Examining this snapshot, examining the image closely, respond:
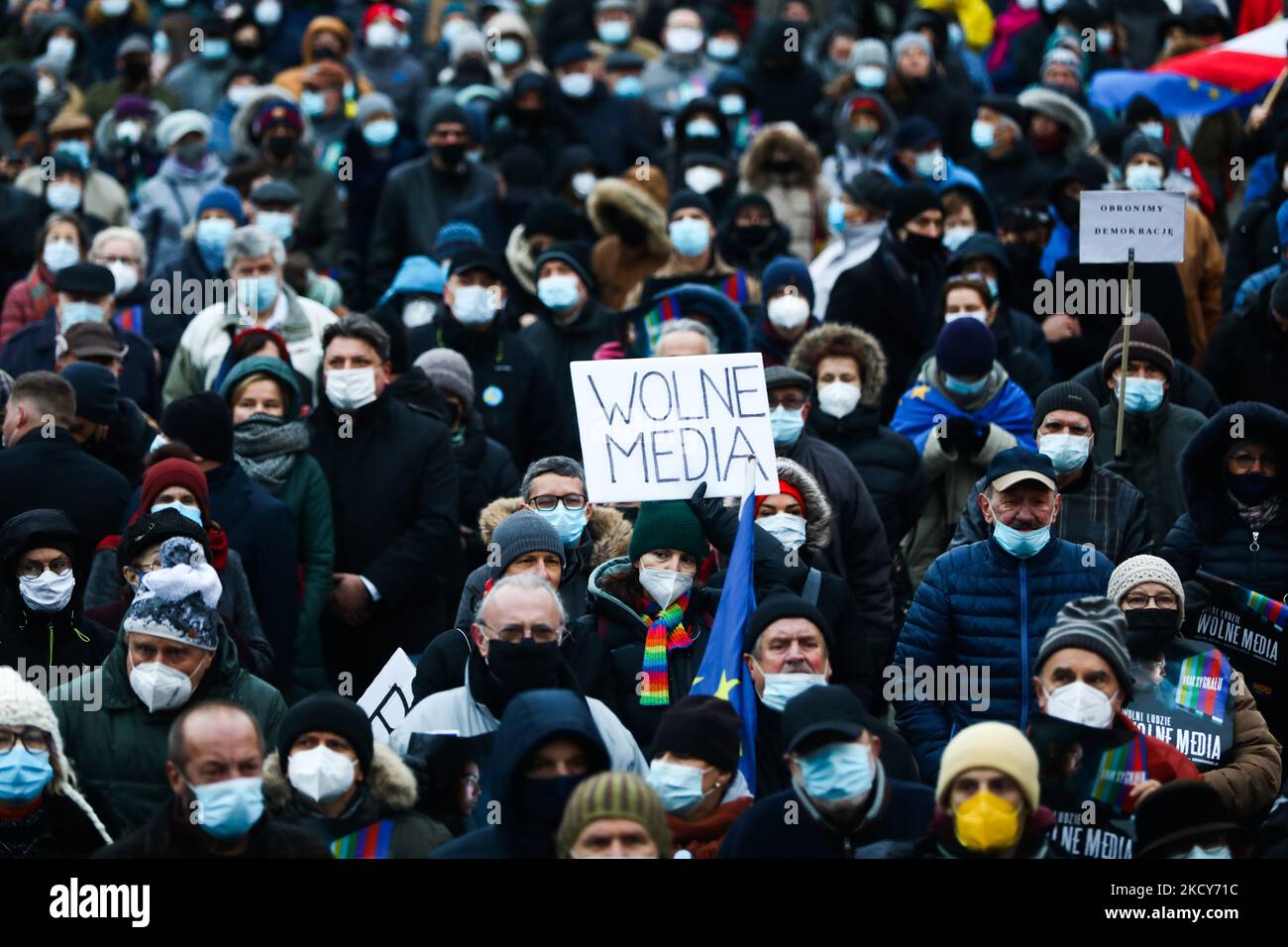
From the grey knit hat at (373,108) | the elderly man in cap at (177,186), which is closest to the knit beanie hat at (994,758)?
the elderly man in cap at (177,186)

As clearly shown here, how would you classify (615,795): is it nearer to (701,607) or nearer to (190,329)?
(701,607)

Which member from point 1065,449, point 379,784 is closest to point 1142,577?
point 1065,449

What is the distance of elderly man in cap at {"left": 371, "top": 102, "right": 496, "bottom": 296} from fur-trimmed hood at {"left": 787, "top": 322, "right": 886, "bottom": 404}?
15.7ft

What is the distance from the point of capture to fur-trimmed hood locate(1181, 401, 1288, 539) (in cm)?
1047

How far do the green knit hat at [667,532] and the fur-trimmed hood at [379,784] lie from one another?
5.52 ft

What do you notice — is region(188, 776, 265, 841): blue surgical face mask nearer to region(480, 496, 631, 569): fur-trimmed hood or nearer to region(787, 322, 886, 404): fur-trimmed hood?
region(480, 496, 631, 569): fur-trimmed hood

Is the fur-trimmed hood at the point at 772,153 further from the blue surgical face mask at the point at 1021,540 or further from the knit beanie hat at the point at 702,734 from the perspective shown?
the knit beanie hat at the point at 702,734

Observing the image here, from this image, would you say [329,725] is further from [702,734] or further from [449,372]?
[449,372]

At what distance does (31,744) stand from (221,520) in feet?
8.29

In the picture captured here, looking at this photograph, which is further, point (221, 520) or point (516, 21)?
point (516, 21)

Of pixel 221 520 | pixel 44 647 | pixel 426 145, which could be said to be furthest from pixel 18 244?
pixel 44 647

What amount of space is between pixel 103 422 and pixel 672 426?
3.03 meters

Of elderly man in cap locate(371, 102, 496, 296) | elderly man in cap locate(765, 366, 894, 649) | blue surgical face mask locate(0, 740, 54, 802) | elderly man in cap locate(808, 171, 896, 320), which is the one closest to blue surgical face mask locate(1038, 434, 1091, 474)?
elderly man in cap locate(765, 366, 894, 649)

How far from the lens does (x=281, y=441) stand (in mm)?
11047
